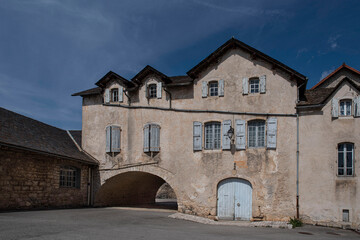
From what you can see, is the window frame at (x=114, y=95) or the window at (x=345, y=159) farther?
the window frame at (x=114, y=95)

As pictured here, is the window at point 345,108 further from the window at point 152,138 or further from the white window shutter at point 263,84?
the window at point 152,138

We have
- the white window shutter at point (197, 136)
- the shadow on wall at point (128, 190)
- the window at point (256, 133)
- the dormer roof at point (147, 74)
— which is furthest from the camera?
the shadow on wall at point (128, 190)

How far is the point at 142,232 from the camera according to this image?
32.6 ft

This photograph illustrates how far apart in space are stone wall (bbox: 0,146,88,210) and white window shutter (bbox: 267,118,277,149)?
10.3 m

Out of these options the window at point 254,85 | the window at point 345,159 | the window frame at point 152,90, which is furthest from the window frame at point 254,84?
the window frame at point 152,90

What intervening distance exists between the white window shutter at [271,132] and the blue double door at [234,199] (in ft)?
6.99

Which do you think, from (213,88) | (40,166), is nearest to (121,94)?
(213,88)

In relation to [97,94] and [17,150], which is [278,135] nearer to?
[97,94]

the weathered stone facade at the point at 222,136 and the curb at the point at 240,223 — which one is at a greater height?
the weathered stone facade at the point at 222,136

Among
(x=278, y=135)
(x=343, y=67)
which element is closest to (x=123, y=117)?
(x=278, y=135)

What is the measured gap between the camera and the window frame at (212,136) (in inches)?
636

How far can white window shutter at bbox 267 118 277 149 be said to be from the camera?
15.1 meters

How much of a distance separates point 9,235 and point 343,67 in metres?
18.7

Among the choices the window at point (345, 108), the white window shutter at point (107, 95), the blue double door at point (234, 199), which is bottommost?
the blue double door at point (234, 199)
